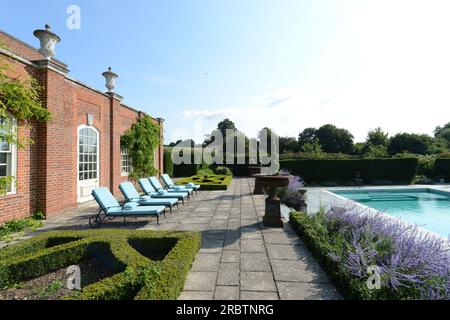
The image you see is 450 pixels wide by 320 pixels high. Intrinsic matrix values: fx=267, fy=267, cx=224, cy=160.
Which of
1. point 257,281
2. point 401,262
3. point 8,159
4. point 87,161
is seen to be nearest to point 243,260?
point 257,281

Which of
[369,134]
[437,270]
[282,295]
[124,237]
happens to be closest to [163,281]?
[282,295]

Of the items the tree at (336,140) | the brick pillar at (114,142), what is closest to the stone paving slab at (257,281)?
the brick pillar at (114,142)

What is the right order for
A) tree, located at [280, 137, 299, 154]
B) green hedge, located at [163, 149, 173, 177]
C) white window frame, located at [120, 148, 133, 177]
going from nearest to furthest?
1. white window frame, located at [120, 148, 133, 177]
2. green hedge, located at [163, 149, 173, 177]
3. tree, located at [280, 137, 299, 154]

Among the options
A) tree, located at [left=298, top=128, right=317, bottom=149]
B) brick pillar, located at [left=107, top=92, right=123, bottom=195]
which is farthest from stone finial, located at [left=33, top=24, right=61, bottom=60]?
tree, located at [left=298, top=128, right=317, bottom=149]

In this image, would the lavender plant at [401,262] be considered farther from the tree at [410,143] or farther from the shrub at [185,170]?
the tree at [410,143]

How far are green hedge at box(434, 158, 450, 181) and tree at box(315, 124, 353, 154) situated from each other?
28442 mm

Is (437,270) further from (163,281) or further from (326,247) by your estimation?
(163,281)

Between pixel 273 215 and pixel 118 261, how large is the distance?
3748 millimetres

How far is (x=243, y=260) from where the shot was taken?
4234 millimetres

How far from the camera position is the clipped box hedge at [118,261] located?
2.96m

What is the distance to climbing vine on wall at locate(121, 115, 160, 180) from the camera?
500 inches

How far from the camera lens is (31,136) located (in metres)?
7.06

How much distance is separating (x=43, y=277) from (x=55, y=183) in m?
4.46

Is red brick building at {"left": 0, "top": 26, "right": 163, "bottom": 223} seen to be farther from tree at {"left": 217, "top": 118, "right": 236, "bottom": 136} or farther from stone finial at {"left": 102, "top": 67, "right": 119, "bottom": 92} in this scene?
tree at {"left": 217, "top": 118, "right": 236, "bottom": 136}
